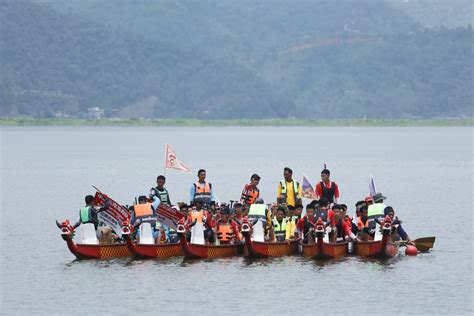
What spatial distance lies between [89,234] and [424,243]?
10520 millimetres

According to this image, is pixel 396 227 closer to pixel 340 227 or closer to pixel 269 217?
pixel 340 227

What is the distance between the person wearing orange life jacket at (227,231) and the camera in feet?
127

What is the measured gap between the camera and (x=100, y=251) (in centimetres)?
3891

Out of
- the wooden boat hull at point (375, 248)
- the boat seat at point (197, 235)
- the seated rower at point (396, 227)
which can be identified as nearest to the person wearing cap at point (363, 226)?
the wooden boat hull at point (375, 248)

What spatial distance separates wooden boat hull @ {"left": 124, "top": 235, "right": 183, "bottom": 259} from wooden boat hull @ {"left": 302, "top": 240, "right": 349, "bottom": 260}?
3574 millimetres

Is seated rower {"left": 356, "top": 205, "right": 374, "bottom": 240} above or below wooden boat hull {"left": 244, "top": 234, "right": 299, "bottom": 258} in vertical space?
above

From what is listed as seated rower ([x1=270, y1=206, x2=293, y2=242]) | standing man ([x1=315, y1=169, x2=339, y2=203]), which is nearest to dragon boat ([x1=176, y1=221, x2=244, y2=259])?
seated rower ([x1=270, y1=206, x2=293, y2=242])

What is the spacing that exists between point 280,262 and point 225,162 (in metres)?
63.3

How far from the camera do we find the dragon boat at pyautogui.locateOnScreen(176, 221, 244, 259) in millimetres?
38062

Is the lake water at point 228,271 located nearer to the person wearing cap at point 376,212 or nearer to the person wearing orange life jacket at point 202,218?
the person wearing orange life jacket at point 202,218

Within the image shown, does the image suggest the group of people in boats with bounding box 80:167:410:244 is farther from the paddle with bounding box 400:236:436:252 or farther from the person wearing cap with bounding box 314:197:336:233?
the paddle with bounding box 400:236:436:252

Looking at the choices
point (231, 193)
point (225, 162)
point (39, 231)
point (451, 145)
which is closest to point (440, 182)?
point (231, 193)

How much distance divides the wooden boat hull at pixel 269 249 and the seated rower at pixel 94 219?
3892 millimetres

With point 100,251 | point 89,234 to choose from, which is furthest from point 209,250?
point 89,234
